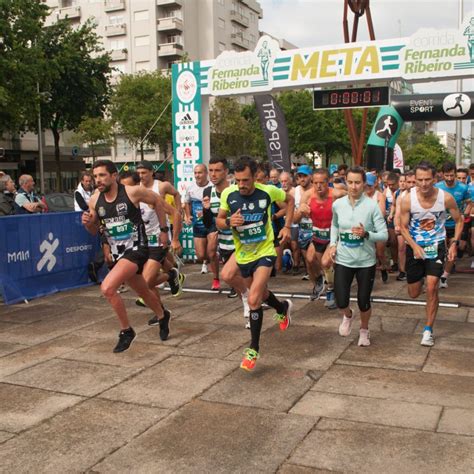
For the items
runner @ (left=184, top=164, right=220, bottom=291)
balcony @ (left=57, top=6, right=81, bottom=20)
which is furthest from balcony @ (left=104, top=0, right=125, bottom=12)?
runner @ (left=184, top=164, right=220, bottom=291)

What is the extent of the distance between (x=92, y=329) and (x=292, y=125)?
4606cm

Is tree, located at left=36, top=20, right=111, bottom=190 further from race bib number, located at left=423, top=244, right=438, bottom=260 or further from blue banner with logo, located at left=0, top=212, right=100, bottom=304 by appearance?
race bib number, located at left=423, top=244, right=438, bottom=260

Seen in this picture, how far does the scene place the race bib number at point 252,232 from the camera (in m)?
5.55

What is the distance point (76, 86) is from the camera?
110 feet

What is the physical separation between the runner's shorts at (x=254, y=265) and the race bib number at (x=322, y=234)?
238cm

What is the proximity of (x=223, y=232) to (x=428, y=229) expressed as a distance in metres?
2.80

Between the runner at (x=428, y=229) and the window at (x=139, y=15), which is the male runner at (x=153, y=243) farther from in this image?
the window at (x=139, y=15)

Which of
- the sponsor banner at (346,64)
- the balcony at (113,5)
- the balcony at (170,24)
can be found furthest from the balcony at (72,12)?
the sponsor banner at (346,64)

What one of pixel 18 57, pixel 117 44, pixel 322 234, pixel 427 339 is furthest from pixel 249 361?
pixel 117 44

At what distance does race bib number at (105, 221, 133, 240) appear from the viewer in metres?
5.84

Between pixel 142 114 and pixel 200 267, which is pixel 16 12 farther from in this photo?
pixel 142 114

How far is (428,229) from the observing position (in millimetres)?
6016

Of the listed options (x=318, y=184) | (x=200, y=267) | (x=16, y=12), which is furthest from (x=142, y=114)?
(x=318, y=184)

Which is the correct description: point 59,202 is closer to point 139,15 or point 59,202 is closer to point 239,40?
point 139,15
